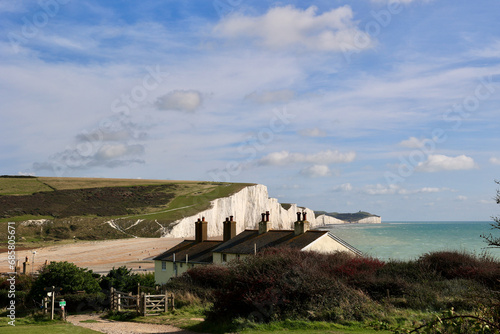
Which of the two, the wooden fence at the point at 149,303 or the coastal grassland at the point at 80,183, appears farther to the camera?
the coastal grassland at the point at 80,183

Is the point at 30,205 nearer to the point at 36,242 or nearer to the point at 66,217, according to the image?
the point at 66,217

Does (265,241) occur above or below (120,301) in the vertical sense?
above

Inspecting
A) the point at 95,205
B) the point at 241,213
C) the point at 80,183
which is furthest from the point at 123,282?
the point at 80,183

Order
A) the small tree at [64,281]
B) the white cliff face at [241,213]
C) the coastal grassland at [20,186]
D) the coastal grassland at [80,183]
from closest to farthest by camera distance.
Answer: the small tree at [64,281] < the white cliff face at [241,213] < the coastal grassland at [20,186] < the coastal grassland at [80,183]

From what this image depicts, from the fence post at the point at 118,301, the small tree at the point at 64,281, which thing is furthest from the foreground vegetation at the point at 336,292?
the small tree at the point at 64,281

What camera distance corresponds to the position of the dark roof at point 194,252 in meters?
37.8

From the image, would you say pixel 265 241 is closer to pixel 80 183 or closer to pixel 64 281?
pixel 64 281

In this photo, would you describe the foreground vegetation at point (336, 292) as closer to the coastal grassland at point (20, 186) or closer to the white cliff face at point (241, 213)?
the white cliff face at point (241, 213)

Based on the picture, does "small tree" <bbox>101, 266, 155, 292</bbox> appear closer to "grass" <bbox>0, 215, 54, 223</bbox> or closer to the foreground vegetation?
the foreground vegetation

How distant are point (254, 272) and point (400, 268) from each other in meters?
10.1

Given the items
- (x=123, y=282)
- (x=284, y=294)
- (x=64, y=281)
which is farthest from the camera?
(x=123, y=282)

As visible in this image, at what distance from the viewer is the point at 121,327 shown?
22.9 meters

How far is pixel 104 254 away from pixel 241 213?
68092 mm

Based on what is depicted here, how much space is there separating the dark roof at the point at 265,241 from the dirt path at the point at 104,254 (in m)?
23.9
